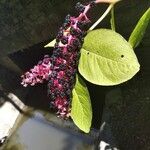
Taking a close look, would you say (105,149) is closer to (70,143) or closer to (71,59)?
(70,143)

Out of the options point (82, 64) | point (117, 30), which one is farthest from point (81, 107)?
point (117, 30)

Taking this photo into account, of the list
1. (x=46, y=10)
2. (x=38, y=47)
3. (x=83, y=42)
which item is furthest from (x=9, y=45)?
(x=83, y=42)

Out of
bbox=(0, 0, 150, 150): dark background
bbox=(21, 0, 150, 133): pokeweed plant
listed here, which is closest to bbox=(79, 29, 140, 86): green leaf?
bbox=(21, 0, 150, 133): pokeweed plant

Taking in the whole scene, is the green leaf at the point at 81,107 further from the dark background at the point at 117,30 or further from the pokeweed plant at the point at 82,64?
the dark background at the point at 117,30

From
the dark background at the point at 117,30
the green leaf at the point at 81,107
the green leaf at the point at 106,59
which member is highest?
the green leaf at the point at 106,59

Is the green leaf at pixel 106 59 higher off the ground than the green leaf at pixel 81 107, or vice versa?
the green leaf at pixel 106 59

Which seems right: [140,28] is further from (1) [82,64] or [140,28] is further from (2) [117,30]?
(2) [117,30]

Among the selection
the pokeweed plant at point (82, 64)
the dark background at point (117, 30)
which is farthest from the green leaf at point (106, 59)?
the dark background at point (117, 30)
